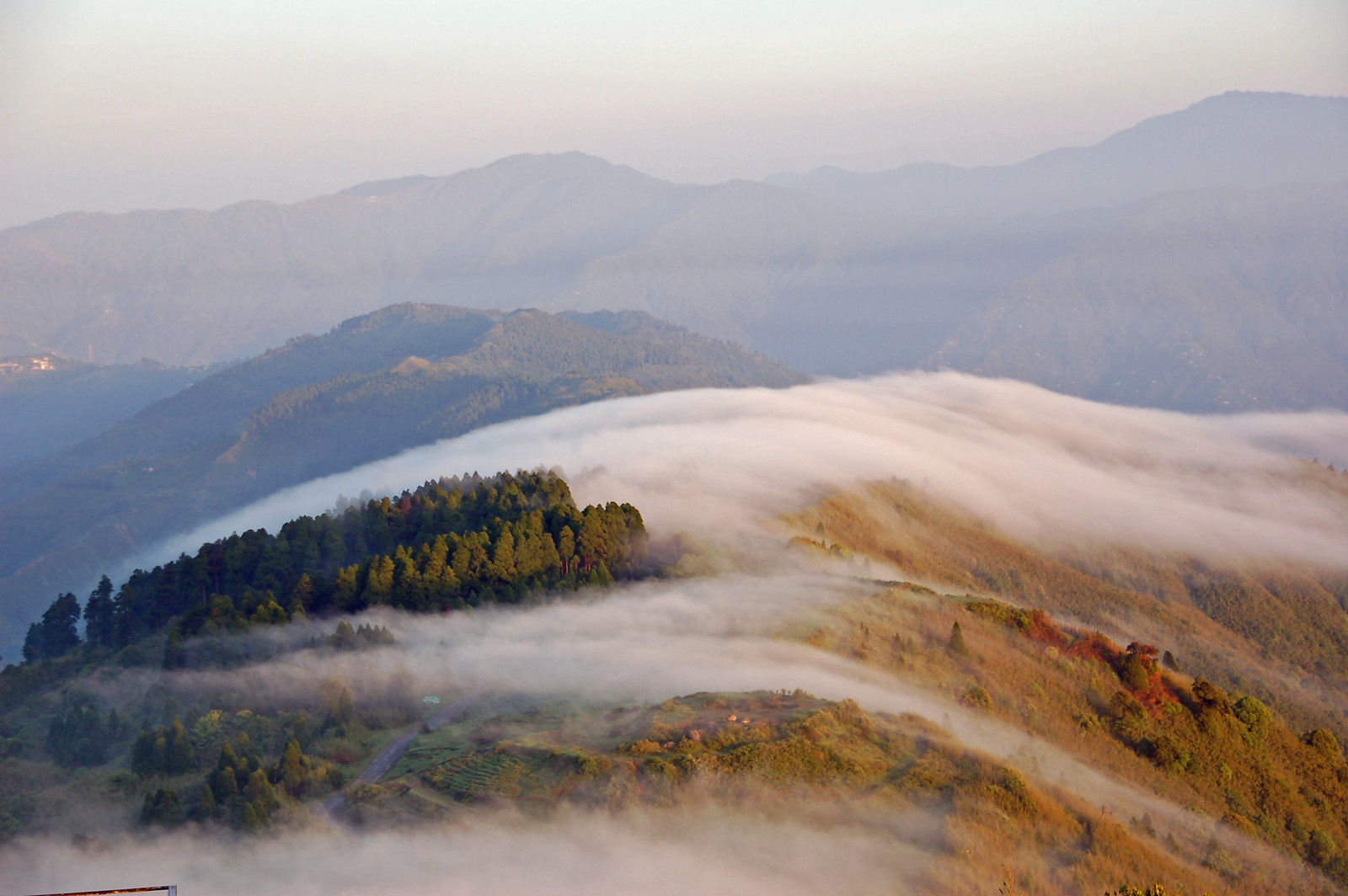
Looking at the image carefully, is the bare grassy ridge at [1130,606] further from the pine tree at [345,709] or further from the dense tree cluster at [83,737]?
the dense tree cluster at [83,737]

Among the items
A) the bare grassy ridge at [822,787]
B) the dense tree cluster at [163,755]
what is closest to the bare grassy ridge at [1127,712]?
the bare grassy ridge at [822,787]

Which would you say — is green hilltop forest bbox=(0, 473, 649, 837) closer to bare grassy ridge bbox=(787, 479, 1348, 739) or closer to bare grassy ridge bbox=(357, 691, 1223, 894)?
bare grassy ridge bbox=(357, 691, 1223, 894)

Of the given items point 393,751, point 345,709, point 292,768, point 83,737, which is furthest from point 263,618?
point 292,768

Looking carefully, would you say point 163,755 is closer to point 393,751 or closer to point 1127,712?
point 393,751

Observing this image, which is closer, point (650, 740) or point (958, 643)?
point (650, 740)

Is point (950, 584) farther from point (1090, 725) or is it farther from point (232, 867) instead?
point (232, 867)

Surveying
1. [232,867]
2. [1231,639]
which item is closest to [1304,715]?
[1231,639]
